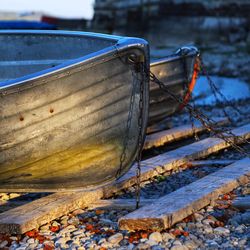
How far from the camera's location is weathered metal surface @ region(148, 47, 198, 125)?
27.7 ft

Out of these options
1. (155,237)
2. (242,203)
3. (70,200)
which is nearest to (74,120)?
(70,200)

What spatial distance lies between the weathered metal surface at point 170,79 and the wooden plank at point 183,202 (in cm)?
229

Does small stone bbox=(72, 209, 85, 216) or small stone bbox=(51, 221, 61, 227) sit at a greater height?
small stone bbox=(51, 221, 61, 227)

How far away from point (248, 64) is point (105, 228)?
1294 centimetres

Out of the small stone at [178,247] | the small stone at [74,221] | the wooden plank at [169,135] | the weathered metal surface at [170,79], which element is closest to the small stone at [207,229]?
the small stone at [178,247]

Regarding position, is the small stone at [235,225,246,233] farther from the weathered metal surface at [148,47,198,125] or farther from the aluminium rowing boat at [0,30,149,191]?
the weathered metal surface at [148,47,198,125]

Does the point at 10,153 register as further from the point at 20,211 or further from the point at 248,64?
the point at 248,64

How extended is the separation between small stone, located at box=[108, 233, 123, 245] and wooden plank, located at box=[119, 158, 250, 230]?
6 centimetres

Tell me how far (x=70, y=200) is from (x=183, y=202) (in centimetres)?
93

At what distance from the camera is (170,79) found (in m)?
8.70

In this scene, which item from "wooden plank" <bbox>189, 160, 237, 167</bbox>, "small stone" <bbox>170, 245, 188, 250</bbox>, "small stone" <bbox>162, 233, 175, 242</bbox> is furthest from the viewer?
"wooden plank" <bbox>189, 160, 237, 167</bbox>

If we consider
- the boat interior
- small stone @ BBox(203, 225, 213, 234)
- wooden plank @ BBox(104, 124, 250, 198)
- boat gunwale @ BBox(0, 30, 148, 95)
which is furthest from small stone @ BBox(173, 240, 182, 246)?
the boat interior

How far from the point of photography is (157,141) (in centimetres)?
816

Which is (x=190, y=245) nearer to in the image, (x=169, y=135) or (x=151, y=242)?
(x=151, y=242)
